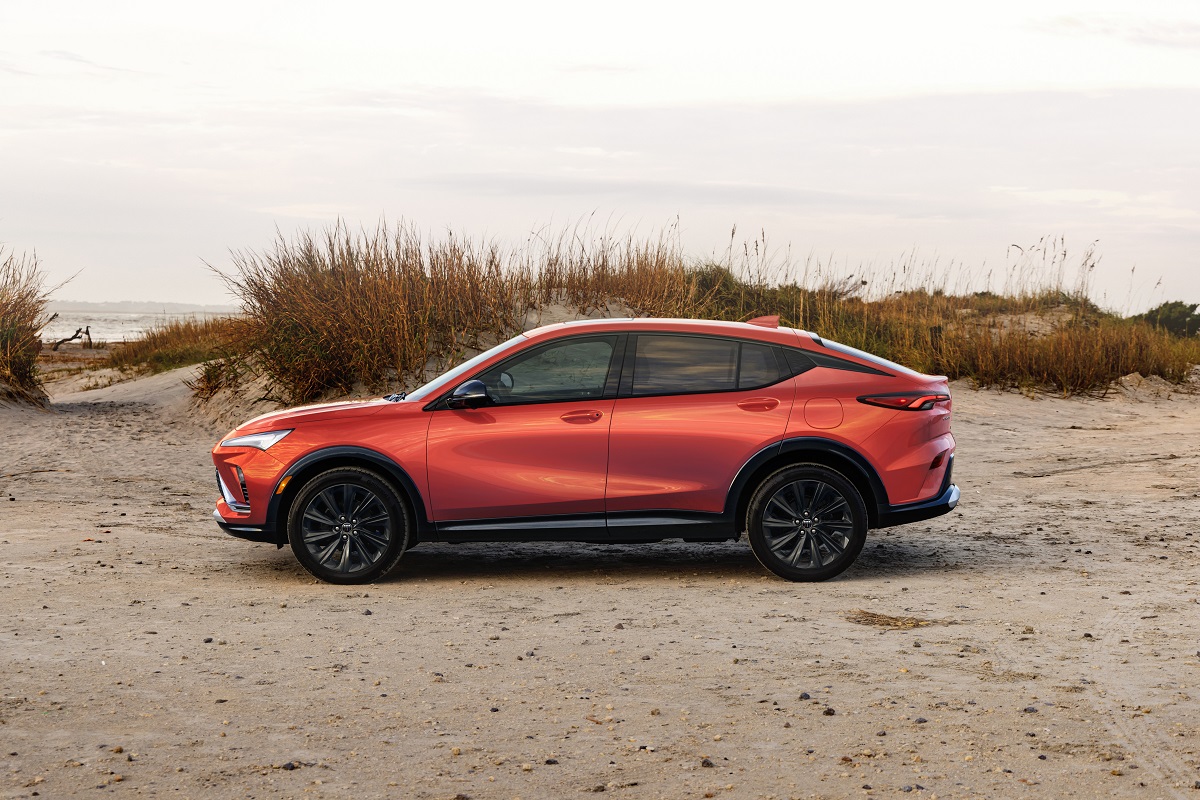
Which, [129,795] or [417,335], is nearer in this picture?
[129,795]

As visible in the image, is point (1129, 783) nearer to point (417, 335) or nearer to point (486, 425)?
point (486, 425)

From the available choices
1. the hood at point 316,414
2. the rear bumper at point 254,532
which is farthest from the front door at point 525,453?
the rear bumper at point 254,532

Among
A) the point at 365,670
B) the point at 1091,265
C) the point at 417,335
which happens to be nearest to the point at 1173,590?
the point at 365,670

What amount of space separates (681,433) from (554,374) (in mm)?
947

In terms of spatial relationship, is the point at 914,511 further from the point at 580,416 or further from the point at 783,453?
the point at 580,416

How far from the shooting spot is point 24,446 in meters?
17.2

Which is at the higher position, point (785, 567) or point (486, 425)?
point (486, 425)

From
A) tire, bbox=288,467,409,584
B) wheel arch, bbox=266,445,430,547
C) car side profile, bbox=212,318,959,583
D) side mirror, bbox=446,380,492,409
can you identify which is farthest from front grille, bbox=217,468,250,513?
side mirror, bbox=446,380,492,409

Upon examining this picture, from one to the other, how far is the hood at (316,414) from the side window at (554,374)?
2.56 ft

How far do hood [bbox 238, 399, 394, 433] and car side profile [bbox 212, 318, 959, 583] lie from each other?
0.7 inches

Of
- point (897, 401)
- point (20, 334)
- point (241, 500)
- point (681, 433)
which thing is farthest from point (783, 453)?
point (20, 334)

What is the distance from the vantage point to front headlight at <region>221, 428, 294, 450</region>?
8.27m

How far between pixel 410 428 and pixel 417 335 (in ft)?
37.3

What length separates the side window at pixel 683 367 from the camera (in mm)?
8328
